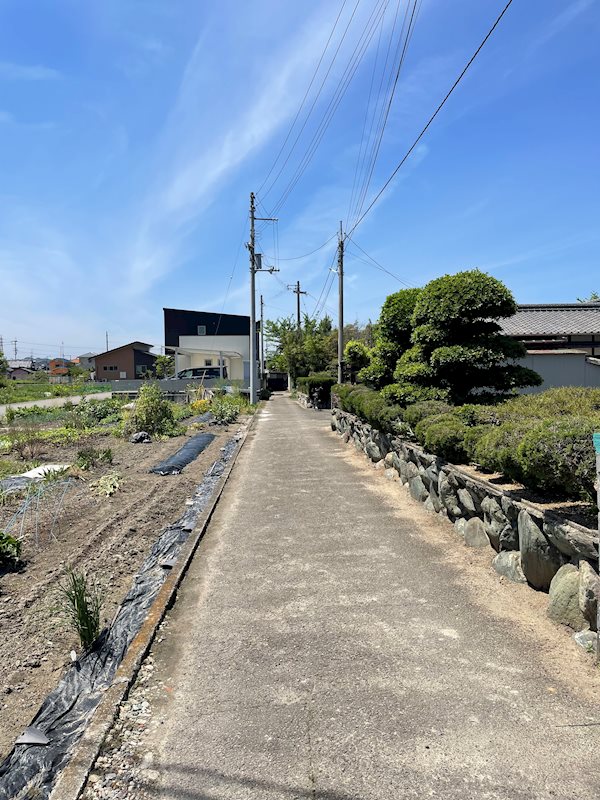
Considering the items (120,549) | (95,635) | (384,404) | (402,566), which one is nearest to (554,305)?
(384,404)

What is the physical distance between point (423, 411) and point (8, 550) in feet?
17.2

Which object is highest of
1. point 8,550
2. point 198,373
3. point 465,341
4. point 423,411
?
point 198,373

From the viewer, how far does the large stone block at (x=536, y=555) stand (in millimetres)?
3734

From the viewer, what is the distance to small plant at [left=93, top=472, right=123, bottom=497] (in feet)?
25.7

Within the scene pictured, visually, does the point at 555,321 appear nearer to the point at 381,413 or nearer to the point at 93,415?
the point at 381,413

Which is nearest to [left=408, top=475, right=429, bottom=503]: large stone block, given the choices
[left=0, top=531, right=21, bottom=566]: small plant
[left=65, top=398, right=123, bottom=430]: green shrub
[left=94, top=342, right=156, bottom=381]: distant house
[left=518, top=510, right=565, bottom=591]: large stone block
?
[left=518, top=510, right=565, bottom=591]: large stone block

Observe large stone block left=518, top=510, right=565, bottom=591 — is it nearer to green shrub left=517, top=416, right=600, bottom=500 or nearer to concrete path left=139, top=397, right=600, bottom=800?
concrete path left=139, top=397, right=600, bottom=800

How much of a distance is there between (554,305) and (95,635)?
1649 centimetres

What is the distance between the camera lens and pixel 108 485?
8.06 metres

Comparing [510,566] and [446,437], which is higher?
[446,437]

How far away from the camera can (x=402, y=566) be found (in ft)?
15.9

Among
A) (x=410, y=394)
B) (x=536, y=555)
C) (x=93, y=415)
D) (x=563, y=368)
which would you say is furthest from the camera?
(x=93, y=415)

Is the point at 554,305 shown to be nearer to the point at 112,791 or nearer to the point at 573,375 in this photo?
the point at 573,375

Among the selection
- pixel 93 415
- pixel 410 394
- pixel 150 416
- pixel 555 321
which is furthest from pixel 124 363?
pixel 410 394
